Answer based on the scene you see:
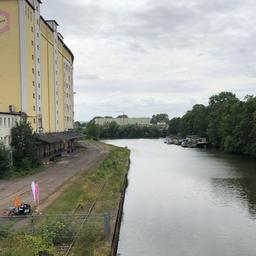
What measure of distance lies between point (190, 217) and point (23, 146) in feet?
83.1

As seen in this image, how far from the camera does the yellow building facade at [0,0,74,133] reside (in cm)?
5531

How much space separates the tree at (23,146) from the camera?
49.5m

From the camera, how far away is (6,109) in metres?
55.5

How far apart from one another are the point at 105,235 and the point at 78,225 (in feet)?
6.57

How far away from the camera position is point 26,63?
183 ft

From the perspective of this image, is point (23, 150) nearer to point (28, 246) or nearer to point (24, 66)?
point (24, 66)

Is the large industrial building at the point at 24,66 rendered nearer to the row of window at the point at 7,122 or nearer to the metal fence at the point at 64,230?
the row of window at the point at 7,122

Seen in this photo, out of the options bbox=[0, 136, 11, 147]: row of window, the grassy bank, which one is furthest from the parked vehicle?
bbox=[0, 136, 11, 147]: row of window

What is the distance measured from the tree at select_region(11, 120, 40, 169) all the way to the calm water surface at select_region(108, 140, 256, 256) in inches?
436

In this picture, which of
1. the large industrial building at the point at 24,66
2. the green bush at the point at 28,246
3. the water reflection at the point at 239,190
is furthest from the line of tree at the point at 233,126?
the green bush at the point at 28,246

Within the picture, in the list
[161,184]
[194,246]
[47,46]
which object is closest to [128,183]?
[161,184]

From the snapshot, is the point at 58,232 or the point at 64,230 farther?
the point at 64,230

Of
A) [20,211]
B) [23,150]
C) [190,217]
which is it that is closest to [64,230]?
[20,211]

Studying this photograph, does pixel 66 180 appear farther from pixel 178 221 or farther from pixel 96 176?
pixel 178 221
